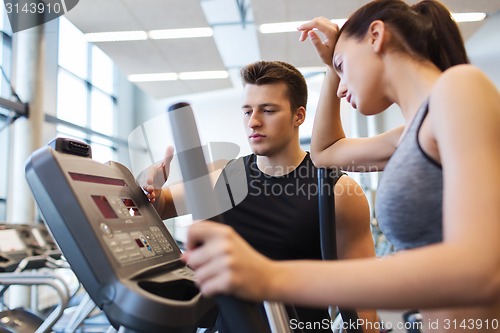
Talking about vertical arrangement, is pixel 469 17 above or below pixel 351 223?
above

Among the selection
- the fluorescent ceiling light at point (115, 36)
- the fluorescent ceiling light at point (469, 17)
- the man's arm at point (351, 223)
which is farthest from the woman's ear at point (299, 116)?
the fluorescent ceiling light at point (469, 17)

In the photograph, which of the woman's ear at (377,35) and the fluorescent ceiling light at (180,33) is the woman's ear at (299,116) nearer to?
the woman's ear at (377,35)

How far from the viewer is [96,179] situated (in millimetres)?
764

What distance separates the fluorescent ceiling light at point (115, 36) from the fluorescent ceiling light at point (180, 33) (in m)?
0.12

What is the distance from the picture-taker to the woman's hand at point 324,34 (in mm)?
905

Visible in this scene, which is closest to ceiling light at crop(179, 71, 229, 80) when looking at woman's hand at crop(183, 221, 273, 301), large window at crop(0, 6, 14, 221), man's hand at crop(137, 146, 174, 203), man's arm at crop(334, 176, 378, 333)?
large window at crop(0, 6, 14, 221)

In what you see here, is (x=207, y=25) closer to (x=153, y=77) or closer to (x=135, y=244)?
(x=153, y=77)

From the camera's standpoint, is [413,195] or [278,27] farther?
[278,27]

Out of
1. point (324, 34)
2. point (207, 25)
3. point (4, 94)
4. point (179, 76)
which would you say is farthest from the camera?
point (179, 76)

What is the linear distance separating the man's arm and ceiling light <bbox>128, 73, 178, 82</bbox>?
18.3 feet

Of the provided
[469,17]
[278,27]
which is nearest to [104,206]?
[278,27]

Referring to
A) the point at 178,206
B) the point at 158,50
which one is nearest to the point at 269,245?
the point at 178,206

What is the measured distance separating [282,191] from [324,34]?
63 centimetres

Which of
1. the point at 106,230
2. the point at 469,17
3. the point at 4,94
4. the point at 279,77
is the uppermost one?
the point at 469,17
